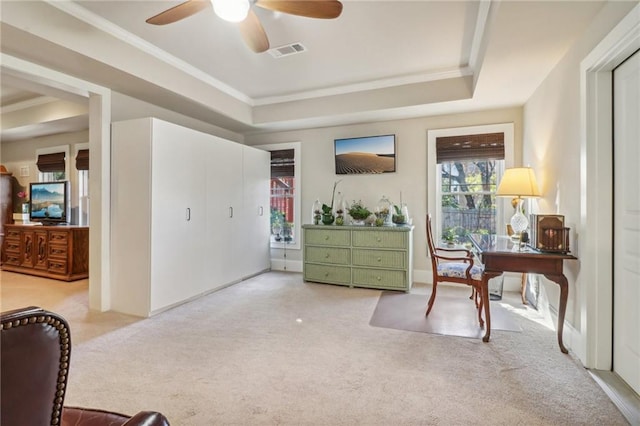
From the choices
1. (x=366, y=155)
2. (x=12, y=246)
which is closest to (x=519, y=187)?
(x=366, y=155)

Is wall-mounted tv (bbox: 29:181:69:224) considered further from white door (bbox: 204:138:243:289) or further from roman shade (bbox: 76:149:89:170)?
white door (bbox: 204:138:243:289)

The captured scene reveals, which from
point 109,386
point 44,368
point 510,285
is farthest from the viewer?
point 510,285

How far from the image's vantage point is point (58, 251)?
4.87m

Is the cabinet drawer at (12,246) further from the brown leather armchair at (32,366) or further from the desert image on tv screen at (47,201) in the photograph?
the brown leather armchair at (32,366)

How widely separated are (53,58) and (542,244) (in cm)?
444

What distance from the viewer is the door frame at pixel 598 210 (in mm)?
2127

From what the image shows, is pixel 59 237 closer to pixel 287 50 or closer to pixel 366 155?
pixel 287 50

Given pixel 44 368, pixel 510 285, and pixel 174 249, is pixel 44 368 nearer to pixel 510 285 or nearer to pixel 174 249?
pixel 174 249

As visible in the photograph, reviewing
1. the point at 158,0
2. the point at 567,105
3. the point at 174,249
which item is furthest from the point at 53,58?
the point at 567,105

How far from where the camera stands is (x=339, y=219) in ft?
15.1

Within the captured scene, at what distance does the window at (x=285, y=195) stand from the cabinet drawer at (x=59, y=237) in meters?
3.17

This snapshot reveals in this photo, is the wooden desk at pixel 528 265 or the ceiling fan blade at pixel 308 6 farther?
the wooden desk at pixel 528 265

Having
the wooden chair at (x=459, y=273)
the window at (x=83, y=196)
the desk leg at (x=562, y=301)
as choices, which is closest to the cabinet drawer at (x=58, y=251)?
the window at (x=83, y=196)

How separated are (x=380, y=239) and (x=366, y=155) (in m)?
1.39
